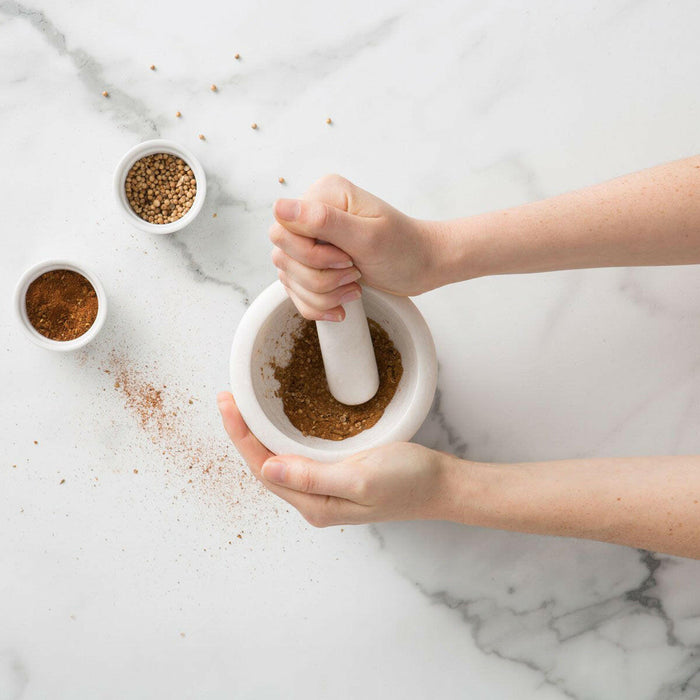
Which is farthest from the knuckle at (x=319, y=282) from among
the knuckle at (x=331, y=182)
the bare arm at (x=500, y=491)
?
the bare arm at (x=500, y=491)

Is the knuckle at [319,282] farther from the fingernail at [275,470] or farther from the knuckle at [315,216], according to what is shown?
the fingernail at [275,470]

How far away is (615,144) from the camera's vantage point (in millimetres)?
1370

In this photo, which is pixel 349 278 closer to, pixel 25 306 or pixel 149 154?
pixel 149 154

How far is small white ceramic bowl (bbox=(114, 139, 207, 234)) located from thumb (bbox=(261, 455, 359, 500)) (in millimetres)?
502

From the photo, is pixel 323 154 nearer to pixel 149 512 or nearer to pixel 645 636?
pixel 149 512

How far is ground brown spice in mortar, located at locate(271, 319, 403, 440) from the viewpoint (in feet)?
4.01

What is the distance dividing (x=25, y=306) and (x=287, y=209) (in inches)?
24.4

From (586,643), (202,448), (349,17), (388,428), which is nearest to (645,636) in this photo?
(586,643)

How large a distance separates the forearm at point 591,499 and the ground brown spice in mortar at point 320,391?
0.16 metres

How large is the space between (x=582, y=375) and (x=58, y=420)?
1.00m

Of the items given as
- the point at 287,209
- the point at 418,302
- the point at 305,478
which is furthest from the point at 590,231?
the point at 305,478

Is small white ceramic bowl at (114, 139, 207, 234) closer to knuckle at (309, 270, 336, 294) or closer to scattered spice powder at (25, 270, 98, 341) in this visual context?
scattered spice powder at (25, 270, 98, 341)

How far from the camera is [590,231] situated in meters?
1.11

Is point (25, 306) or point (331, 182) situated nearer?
point (331, 182)
